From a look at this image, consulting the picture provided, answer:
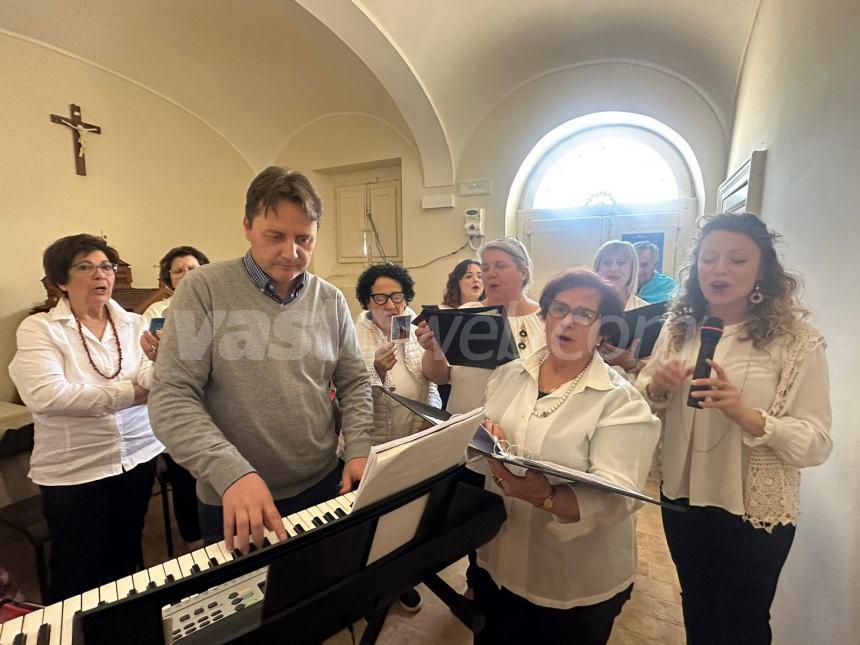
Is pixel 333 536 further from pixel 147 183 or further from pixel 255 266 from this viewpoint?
pixel 147 183

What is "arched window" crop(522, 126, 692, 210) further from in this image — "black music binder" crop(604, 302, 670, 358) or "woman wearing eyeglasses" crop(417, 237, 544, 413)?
"black music binder" crop(604, 302, 670, 358)

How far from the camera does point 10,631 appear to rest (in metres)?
0.58

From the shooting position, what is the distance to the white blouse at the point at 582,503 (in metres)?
0.92

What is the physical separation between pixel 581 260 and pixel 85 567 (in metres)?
3.93

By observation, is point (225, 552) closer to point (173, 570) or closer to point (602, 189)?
point (173, 570)

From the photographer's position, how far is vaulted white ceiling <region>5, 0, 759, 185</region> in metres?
2.81

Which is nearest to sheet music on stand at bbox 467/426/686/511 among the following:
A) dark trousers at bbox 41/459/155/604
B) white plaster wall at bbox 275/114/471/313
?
dark trousers at bbox 41/459/155/604

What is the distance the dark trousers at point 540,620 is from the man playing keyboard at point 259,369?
0.54 metres

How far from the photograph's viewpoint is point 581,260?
13.0ft

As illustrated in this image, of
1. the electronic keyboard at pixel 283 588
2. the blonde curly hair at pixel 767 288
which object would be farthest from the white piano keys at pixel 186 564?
the blonde curly hair at pixel 767 288

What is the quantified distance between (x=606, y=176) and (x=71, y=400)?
4200 mm

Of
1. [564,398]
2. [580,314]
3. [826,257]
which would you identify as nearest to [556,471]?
[564,398]

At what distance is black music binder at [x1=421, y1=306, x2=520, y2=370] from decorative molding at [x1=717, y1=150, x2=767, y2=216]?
1757 millimetres

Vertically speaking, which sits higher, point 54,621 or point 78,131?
point 78,131
